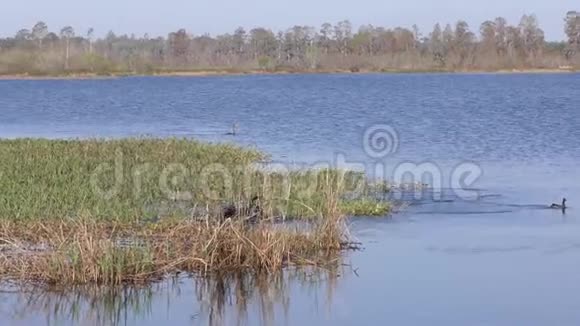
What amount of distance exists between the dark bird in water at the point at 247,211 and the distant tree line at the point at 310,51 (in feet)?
320

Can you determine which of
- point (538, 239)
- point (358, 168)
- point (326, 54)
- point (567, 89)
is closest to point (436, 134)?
point (358, 168)

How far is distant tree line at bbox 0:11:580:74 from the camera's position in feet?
370

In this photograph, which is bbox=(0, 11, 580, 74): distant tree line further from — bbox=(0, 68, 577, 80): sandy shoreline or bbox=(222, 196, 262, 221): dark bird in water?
bbox=(222, 196, 262, 221): dark bird in water

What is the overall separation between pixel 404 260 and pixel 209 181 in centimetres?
551

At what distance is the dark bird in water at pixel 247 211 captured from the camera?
13.6m

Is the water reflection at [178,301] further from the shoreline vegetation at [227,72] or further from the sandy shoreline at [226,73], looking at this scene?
the shoreline vegetation at [227,72]

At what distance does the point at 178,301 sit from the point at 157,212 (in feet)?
14.4

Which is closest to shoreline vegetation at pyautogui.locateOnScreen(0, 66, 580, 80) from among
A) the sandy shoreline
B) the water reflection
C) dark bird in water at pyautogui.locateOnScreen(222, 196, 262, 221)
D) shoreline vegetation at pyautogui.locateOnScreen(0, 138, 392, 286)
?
the sandy shoreline

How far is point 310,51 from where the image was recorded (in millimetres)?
130125

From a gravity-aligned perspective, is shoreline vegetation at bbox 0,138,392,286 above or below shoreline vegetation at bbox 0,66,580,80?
above

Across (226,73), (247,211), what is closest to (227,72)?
(226,73)

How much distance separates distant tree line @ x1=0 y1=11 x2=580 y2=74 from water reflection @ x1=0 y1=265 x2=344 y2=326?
99.9m

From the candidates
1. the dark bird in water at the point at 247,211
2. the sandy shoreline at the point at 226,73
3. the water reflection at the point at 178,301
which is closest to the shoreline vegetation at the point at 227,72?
the sandy shoreline at the point at 226,73

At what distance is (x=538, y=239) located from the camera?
14.7 meters
